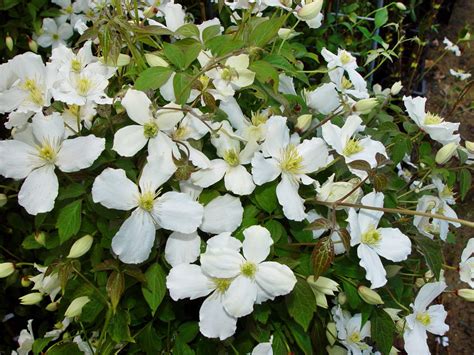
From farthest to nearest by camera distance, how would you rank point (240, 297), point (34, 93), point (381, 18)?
point (381, 18), point (34, 93), point (240, 297)

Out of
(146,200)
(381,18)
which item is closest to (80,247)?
(146,200)

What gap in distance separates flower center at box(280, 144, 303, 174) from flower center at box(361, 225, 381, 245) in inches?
6.0

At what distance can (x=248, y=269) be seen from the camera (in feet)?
2.51

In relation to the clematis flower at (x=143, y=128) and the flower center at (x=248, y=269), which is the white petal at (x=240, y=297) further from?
the clematis flower at (x=143, y=128)

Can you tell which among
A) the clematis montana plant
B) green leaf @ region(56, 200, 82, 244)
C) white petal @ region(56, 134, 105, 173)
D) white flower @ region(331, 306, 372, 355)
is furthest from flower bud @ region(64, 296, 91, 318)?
white flower @ region(331, 306, 372, 355)

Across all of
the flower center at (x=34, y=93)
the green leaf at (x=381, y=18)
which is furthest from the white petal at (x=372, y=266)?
the green leaf at (x=381, y=18)

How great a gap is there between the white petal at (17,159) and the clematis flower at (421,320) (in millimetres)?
680

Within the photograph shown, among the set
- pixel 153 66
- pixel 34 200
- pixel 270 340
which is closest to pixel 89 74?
pixel 153 66

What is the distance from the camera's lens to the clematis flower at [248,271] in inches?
29.6

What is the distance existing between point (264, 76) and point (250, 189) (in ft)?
0.64

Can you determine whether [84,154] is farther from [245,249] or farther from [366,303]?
[366,303]

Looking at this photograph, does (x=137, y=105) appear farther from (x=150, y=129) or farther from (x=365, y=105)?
(x=365, y=105)

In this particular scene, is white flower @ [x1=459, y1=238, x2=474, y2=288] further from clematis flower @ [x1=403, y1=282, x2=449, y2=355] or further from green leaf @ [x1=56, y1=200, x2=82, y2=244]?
green leaf @ [x1=56, y1=200, x2=82, y2=244]

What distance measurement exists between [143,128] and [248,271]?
275 millimetres
